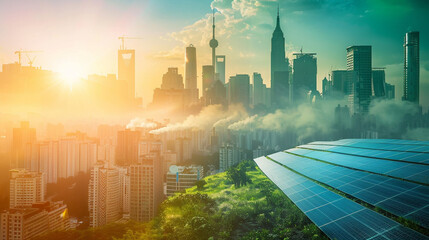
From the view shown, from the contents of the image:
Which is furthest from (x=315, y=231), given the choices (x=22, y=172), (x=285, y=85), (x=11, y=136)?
(x=285, y=85)

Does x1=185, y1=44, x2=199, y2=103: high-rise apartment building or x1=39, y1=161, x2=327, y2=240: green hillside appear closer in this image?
x1=39, y1=161, x2=327, y2=240: green hillside

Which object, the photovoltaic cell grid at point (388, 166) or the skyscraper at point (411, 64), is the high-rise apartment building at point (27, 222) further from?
the skyscraper at point (411, 64)

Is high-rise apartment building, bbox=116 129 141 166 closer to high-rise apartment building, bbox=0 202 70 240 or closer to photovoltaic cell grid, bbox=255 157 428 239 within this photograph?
high-rise apartment building, bbox=0 202 70 240

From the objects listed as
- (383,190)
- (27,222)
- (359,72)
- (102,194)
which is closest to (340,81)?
(359,72)

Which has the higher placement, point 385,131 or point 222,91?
point 222,91

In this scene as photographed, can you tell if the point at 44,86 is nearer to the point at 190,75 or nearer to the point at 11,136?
the point at 11,136

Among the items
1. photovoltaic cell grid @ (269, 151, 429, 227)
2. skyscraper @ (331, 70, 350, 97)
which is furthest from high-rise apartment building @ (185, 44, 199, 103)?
photovoltaic cell grid @ (269, 151, 429, 227)

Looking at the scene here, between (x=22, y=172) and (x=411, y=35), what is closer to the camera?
(x=22, y=172)
